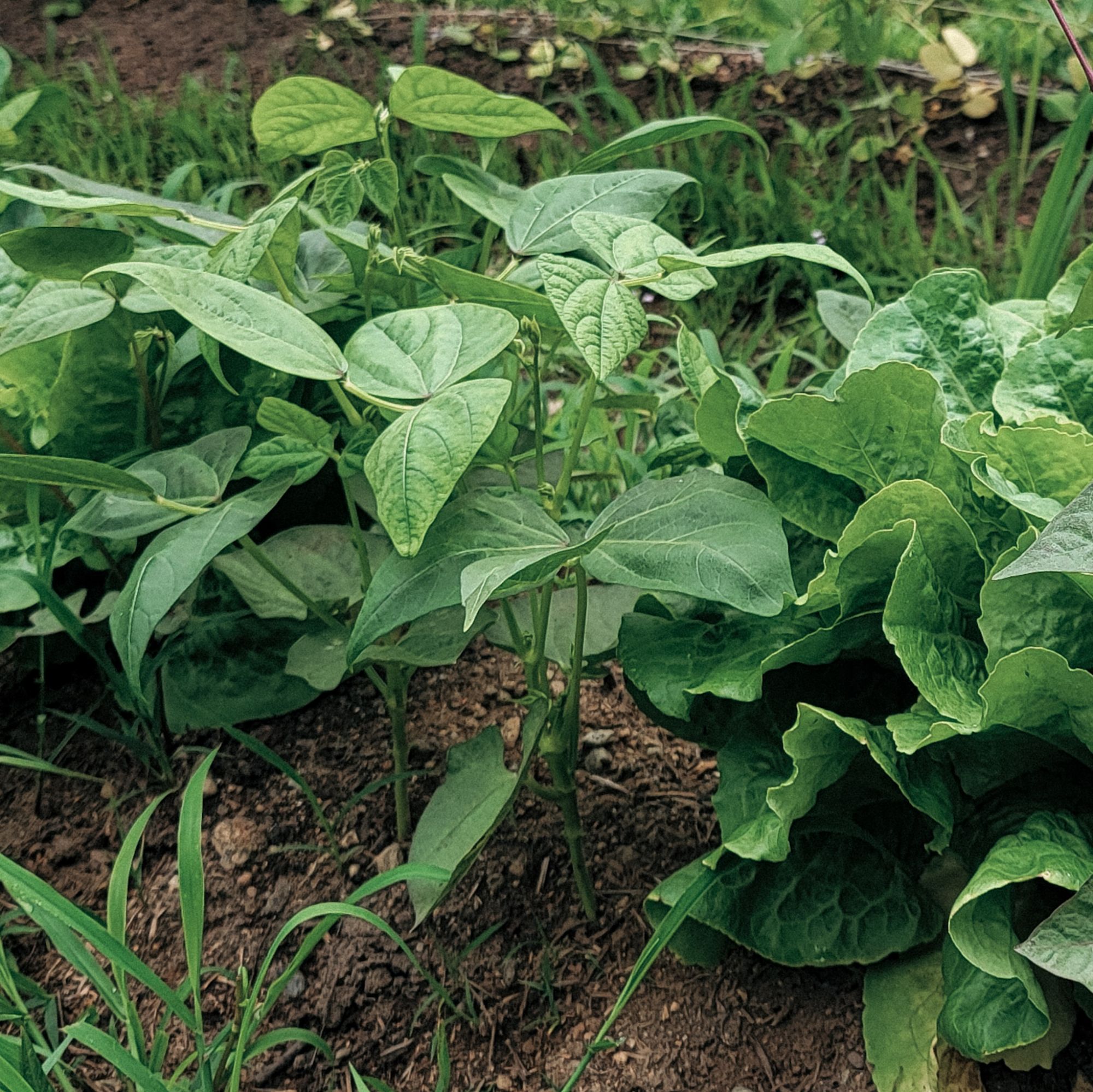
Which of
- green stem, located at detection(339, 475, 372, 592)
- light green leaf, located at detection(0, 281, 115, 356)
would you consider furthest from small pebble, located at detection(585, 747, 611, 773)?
light green leaf, located at detection(0, 281, 115, 356)

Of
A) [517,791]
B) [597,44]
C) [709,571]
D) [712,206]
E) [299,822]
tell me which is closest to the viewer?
[709,571]

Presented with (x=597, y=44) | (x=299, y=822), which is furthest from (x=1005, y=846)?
(x=597, y=44)

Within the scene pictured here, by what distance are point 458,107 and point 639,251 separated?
0.27 metres

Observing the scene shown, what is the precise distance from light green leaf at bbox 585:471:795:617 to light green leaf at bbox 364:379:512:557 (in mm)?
166

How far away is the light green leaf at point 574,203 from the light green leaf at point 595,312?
211 mm

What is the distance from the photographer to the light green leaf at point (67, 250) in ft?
3.37

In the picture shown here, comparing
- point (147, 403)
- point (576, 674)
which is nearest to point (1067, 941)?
point (576, 674)

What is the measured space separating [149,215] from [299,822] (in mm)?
648

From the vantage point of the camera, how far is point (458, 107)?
3.40 ft

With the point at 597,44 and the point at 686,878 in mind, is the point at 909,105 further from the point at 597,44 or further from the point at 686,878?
the point at 686,878

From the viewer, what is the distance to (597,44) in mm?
2660

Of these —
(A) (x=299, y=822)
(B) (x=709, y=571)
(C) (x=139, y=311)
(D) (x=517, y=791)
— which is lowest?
(A) (x=299, y=822)

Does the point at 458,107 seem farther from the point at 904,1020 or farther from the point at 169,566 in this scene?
the point at 904,1020

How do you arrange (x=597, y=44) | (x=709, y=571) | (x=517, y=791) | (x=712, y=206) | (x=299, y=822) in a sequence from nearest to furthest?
(x=709, y=571) < (x=517, y=791) < (x=299, y=822) < (x=712, y=206) < (x=597, y=44)
